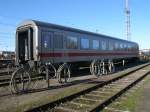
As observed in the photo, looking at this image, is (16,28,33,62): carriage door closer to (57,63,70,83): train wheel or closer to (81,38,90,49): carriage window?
(57,63,70,83): train wheel

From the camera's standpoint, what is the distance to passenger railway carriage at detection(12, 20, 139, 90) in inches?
604

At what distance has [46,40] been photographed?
1598cm

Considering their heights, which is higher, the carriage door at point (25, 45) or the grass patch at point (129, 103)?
the carriage door at point (25, 45)

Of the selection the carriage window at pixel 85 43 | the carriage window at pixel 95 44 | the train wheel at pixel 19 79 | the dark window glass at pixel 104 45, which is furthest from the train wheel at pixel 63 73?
the dark window glass at pixel 104 45

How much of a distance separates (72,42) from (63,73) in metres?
4.80

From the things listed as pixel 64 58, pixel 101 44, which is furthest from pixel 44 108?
pixel 101 44

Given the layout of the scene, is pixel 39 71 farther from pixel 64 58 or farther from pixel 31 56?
pixel 64 58

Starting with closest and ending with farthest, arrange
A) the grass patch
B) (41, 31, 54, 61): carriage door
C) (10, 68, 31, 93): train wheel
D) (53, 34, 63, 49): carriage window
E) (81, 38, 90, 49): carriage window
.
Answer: the grass patch → (10, 68, 31, 93): train wheel → (41, 31, 54, 61): carriage door → (53, 34, 63, 49): carriage window → (81, 38, 90, 49): carriage window

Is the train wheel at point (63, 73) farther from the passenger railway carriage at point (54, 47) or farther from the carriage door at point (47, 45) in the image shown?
the carriage door at point (47, 45)

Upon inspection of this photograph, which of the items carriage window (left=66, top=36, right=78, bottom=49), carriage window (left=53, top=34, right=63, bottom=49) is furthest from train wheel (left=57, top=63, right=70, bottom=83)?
carriage window (left=66, top=36, right=78, bottom=49)

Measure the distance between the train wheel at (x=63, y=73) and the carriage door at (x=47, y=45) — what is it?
5.77ft

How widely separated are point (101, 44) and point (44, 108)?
56.8ft

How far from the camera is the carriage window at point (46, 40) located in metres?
15.8

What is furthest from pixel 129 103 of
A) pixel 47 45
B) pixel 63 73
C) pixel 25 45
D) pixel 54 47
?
pixel 25 45
